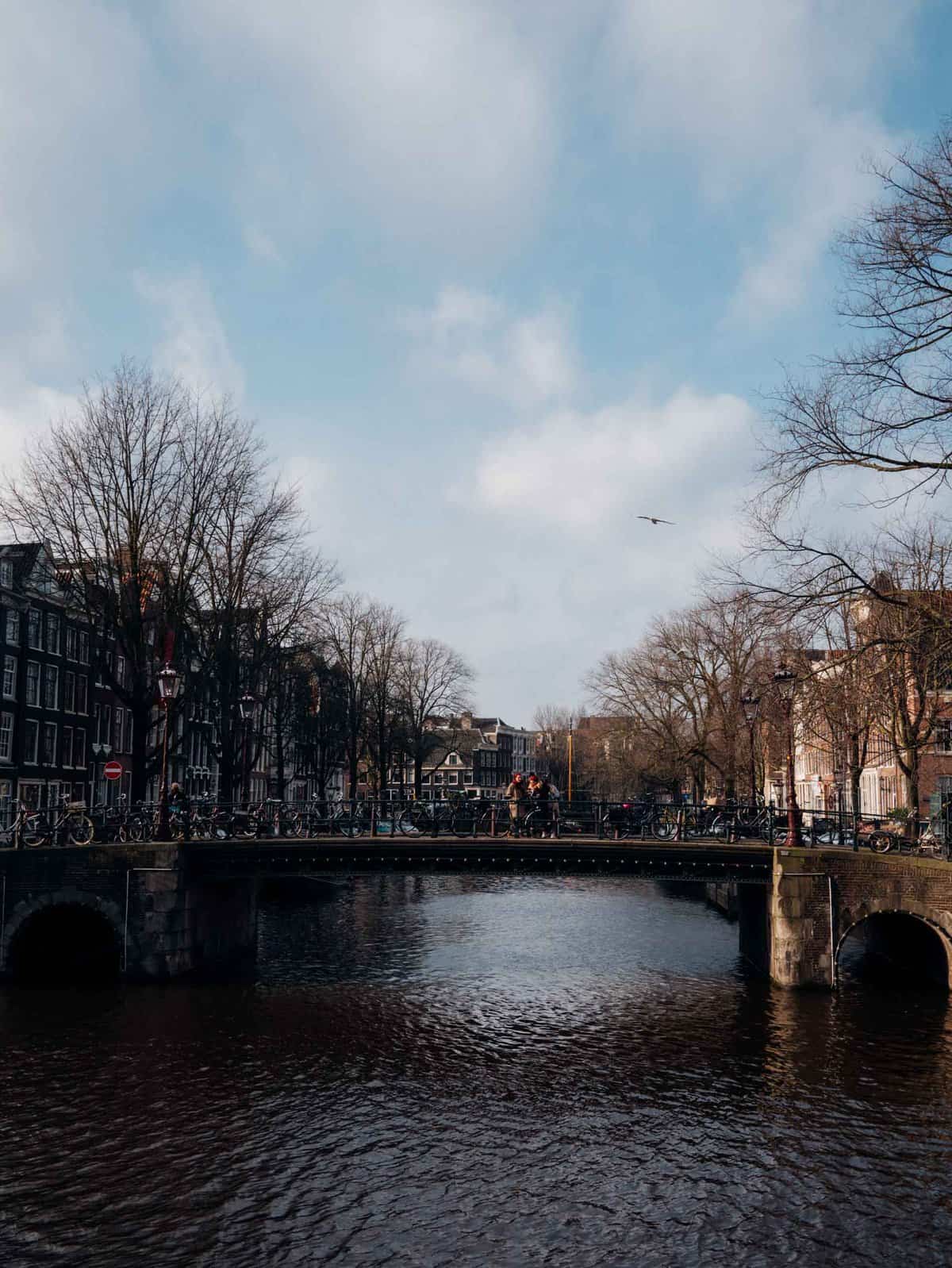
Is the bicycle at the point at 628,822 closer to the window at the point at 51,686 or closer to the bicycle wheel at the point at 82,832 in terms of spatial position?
the bicycle wheel at the point at 82,832

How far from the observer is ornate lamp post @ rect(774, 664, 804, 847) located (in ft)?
70.9

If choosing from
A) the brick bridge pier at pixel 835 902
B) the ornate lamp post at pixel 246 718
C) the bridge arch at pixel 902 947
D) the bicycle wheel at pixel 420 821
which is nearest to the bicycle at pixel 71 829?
the ornate lamp post at pixel 246 718

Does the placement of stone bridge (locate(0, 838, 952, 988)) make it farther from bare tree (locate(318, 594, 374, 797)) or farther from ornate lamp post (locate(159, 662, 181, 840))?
bare tree (locate(318, 594, 374, 797))

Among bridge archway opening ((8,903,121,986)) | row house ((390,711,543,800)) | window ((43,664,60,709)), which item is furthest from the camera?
row house ((390,711,543,800))

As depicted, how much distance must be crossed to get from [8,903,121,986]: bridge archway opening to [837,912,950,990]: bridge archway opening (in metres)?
19.7

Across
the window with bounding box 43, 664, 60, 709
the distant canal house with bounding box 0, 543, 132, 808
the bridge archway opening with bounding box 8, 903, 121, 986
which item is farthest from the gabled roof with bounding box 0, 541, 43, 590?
the bridge archway opening with bounding box 8, 903, 121, 986

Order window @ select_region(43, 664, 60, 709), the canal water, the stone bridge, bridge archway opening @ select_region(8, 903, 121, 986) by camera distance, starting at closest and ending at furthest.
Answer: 1. the canal water
2. the stone bridge
3. bridge archway opening @ select_region(8, 903, 121, 986)
4. window @ select_region(43, 664, 60, 709)

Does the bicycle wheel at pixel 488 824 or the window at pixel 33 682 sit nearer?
the bicycle wheel at pixel 488 824

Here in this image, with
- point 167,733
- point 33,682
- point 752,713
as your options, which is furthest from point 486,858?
point 33,682

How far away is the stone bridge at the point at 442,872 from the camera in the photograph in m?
29.0

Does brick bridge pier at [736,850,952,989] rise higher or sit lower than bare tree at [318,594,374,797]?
lower

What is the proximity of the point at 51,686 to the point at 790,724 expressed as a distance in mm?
43533

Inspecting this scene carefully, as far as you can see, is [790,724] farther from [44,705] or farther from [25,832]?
[44,705]

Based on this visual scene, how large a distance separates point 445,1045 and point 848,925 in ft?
37.6
